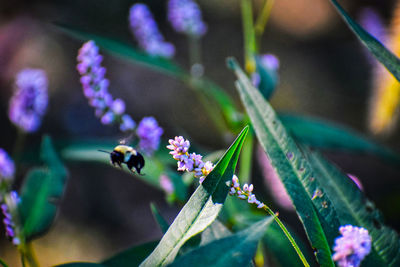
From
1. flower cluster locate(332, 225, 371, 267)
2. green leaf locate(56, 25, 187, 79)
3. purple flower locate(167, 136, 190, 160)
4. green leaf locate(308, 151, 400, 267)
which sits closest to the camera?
flower cluster locate(332, 225, 371, 267)

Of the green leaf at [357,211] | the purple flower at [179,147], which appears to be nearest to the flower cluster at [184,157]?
the purple flower at [179,147]

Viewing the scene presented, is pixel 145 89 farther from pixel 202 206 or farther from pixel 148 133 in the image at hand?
pixel 202 206

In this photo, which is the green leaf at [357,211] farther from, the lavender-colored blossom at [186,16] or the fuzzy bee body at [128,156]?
the lavender-colored blossom at [186,16]

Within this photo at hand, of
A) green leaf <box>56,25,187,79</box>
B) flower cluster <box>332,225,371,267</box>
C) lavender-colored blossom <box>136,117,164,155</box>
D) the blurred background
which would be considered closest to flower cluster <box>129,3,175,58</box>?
green leaf <box>56,25,187,79</box>

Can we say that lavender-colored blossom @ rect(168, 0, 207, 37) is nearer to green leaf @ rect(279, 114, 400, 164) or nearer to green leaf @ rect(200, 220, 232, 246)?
green leaf @ rect(279, 114, 400, 164)

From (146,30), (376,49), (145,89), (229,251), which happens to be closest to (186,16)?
(146,30)

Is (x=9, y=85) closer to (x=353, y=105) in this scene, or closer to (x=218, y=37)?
(x=218, y=37)

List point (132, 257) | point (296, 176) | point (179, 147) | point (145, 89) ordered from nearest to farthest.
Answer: point (179, 147) < point (296, 176) < point (132, 257) < point (145, 89)

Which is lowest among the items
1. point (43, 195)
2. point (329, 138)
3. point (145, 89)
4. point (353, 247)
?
point (145, 89)
